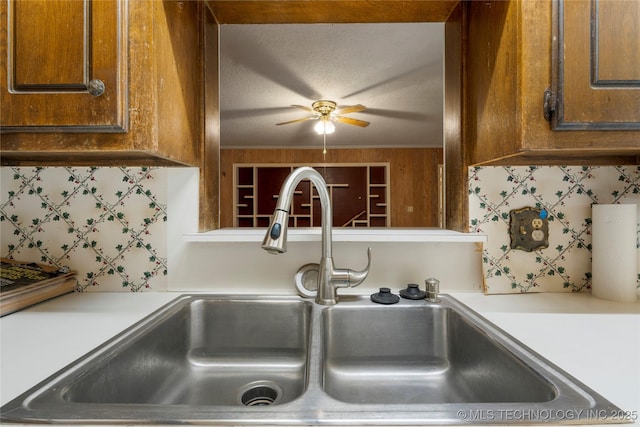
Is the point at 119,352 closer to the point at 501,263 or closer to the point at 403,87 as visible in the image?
the point at 501,263

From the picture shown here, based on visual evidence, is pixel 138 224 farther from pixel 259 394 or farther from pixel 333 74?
pixel 333 74

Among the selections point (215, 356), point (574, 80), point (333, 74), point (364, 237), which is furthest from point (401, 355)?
point (333, 74)

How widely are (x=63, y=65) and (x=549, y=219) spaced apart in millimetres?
1248

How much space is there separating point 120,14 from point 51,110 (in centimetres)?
23

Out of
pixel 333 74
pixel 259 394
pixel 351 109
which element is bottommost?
pixel 259 394

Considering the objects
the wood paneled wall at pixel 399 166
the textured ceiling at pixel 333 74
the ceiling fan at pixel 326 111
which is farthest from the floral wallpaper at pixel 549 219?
the wood paneled wall at pixel 399 166

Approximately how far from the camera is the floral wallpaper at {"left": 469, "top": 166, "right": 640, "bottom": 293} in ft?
3.05

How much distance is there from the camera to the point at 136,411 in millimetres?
415

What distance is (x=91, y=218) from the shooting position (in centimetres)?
96

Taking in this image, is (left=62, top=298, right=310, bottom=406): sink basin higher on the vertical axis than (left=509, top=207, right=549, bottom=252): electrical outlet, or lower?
lower

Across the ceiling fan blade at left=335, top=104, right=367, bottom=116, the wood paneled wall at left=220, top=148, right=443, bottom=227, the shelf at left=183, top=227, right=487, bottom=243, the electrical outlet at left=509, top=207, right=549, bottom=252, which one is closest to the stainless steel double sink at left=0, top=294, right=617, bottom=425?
the shelf at left=183, top=227, right=487, bottom=243

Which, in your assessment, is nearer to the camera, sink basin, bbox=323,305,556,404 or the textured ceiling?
sink basin, bbox=323,305,556,404

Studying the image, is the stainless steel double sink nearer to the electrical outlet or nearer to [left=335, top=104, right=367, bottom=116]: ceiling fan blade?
the electrical outlet

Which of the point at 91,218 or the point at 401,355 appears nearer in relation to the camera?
the point at 401,355
